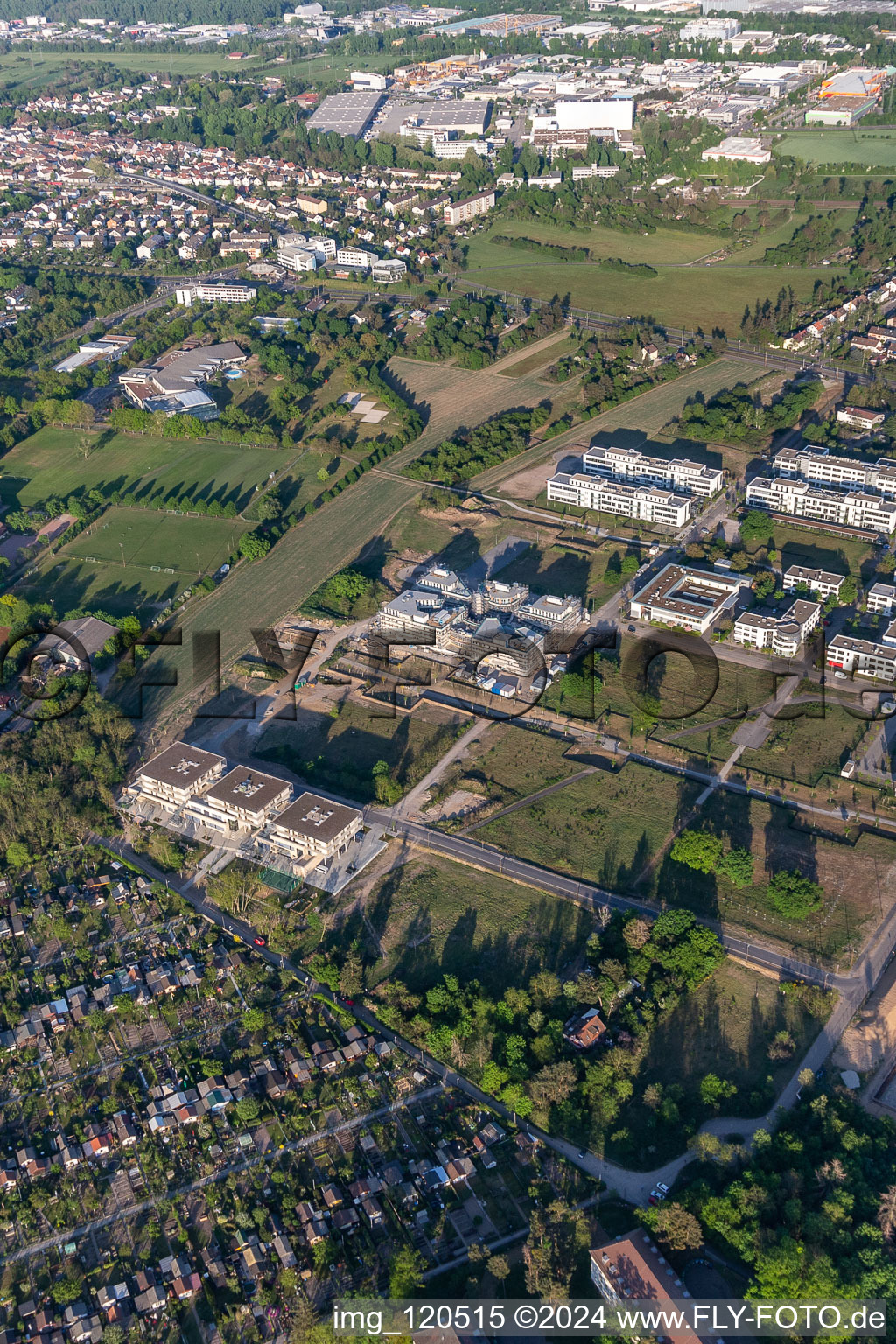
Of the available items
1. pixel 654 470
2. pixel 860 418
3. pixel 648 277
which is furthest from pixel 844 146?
pixel 654 470

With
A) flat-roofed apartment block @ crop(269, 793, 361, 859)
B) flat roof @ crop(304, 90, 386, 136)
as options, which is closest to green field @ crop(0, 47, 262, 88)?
flat roof @ crop(304, 90, 386, 136)

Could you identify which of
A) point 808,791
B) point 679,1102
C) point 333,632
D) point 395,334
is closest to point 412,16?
point 395,334

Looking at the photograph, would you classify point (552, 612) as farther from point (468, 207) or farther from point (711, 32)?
point (711, 32)

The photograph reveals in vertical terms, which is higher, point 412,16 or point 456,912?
point 412,16

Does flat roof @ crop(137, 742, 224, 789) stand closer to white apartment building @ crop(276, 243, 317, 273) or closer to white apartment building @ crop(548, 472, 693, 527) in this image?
white apartment building @ crop(548, 472, 693, 527)

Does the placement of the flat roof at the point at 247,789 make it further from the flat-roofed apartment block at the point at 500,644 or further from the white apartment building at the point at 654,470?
the white apartment building at the point at 654,470

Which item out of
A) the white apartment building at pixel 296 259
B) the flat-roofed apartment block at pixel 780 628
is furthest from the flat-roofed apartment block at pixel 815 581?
the white apartment building at pixel 296 259

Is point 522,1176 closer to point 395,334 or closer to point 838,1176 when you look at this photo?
point 838,1176
